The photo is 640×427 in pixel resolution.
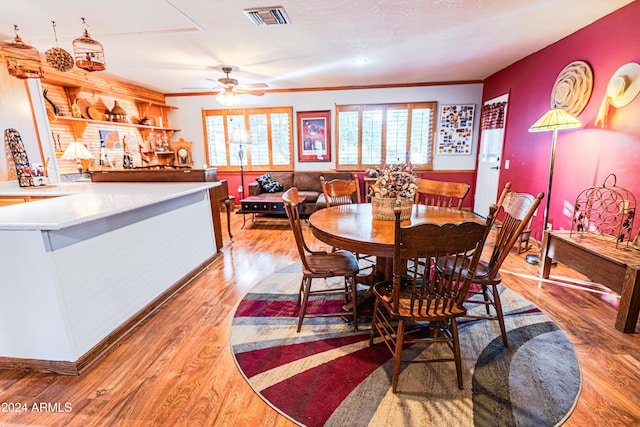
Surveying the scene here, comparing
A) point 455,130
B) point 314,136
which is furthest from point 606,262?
point 314,136

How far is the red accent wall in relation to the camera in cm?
258

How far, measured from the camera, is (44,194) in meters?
2.83

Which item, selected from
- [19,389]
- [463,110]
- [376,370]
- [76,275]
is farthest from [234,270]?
[463,110]

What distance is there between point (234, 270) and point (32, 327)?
173 centimetres

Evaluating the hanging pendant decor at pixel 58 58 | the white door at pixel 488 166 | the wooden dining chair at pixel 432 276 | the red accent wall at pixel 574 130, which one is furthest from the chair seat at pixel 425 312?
the white door at pixel 488 166

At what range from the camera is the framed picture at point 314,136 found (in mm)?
6008

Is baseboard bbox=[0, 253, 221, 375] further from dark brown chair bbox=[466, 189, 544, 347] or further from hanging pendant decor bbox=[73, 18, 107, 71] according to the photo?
dark brown chair bbox=[466, 189, 544, 347]

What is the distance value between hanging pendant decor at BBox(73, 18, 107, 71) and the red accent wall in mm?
4499

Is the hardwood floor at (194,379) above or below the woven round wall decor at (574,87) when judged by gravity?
below

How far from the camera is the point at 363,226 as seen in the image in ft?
6.74

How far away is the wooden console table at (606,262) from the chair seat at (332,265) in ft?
6.08

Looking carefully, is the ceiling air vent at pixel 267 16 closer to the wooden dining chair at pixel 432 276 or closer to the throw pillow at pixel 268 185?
the wooden dining chair at pixel 432 276

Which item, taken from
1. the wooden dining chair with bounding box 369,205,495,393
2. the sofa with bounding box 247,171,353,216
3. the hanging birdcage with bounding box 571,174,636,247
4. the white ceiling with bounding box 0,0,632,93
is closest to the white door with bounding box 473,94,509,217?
the white ceiling with bounding box 0,0,632,93

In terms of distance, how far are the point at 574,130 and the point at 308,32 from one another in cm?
306
